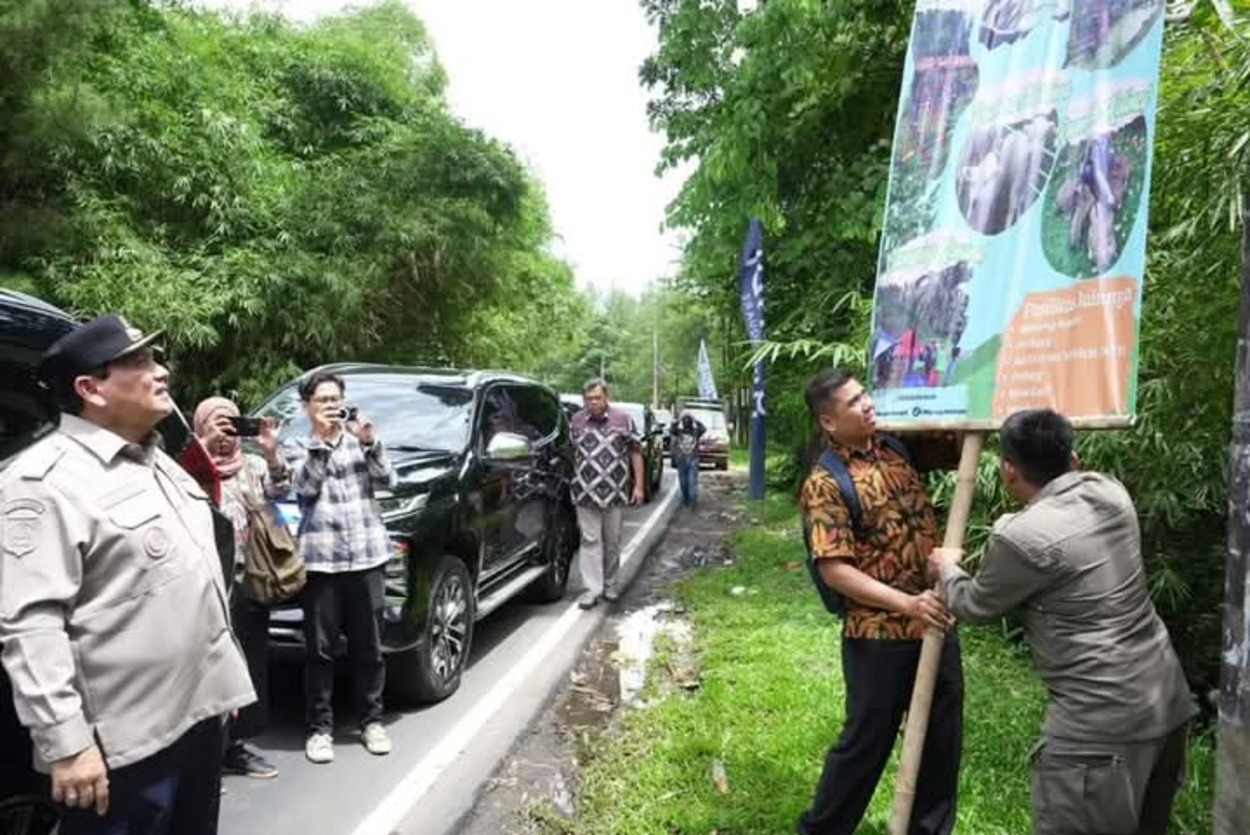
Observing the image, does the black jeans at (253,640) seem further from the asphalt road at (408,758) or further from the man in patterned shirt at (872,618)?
the man in patterned shirt at (872,618)

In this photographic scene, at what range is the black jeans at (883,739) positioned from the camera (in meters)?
2.88

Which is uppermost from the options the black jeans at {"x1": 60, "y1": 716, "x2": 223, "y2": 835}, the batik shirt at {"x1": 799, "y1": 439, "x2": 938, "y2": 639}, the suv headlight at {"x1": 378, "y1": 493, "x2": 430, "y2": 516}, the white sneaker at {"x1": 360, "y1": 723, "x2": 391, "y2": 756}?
the batik shirt at {"x1": 799, "y1": 439, "x2": 938, "y2": 639}

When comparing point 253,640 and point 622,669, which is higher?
point 253,640

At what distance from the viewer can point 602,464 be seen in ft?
22.7

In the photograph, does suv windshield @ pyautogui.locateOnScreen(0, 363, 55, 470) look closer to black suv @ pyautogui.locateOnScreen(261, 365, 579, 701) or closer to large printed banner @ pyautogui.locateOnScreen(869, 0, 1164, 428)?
black suv @ pyautogui.locateOnScreen(261, 365, 579, 701)

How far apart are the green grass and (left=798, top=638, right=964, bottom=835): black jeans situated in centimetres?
44

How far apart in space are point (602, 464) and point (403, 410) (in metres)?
1.87

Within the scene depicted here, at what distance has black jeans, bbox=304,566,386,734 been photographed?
399 centimetres

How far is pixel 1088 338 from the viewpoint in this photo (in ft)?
7.96

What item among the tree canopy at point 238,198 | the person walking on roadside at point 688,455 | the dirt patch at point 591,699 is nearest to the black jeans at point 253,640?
the dirt patch at point 591,699

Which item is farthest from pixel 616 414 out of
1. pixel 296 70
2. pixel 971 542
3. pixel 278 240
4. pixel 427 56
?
pixel 427 56

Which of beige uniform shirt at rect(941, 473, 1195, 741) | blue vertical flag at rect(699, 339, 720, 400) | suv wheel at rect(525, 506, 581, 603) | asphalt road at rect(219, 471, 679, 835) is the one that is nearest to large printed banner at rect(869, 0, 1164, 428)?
beige uniform shirt at rect(941, 473, 1195, 741)

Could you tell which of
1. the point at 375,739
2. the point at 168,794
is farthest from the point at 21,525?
the point at 375,739

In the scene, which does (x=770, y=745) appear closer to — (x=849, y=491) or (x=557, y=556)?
(x=849, y=491)
